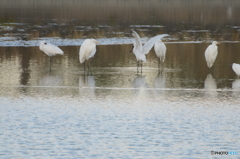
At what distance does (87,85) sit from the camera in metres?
14.6

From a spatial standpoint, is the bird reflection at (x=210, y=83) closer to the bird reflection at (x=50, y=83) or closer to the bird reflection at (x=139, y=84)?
the bird reflection at (x=139, y=84)

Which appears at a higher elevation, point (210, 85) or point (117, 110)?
point (210, 85)

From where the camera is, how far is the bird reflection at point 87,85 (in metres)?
13.6

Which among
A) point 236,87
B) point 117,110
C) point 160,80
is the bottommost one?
point 117,110

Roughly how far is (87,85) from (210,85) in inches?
136

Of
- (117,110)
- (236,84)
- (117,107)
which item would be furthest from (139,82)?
(117,110)

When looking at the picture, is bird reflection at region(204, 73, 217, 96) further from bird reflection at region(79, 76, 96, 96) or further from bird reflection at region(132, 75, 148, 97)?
bird reflection at region(79, 76, 96, 96)

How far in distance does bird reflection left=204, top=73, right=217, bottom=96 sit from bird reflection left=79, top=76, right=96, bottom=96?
10.0 feet

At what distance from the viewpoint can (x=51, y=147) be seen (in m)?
8.73

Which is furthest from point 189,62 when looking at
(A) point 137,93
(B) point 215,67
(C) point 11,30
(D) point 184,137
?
(C) point 11,30

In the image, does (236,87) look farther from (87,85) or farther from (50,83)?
(50,83)

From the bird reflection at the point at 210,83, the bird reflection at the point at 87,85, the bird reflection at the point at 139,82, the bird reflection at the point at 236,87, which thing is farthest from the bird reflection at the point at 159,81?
the bird reflection at the point at 236,87

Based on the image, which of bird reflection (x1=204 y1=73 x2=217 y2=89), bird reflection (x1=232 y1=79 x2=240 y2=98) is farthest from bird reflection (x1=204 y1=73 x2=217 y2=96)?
bird reflection (x1=232 y1=79 x2=240 y2=98)

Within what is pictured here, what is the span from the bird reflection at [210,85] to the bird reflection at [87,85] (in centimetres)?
306
